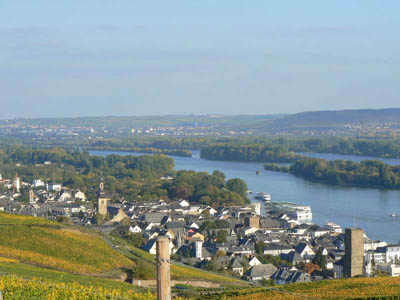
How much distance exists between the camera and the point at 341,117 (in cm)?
12550

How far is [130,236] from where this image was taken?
1955cm

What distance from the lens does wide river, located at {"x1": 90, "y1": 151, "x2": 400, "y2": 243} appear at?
22828 millimetres

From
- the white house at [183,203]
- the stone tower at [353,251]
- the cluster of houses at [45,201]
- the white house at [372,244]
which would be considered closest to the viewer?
the stone tower at [353,251]

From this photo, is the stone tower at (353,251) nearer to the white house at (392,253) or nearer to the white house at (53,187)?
the white house at (392,253)

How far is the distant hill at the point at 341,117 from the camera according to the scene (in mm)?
119188

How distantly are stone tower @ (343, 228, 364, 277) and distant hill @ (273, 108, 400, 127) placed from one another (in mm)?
108254

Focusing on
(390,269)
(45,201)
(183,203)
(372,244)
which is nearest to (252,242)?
(372,244)

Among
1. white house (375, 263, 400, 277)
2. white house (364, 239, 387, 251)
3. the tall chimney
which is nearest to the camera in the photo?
the tall chimney

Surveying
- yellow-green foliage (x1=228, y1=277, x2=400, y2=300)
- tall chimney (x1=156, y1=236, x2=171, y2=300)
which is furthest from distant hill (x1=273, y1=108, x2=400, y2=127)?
tall chimney (x1=156, y1=236, x2=171, y2=300)

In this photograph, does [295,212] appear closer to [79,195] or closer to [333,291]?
[79,195]

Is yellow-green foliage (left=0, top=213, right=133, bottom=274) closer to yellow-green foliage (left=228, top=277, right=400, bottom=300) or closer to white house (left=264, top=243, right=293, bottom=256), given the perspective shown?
yellow-green foliage (left=228, top=277, right=400, bottom=300)

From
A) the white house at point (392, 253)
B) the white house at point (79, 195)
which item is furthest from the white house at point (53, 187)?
the white house at point (392, 253)

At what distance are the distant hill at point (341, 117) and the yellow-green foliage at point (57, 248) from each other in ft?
354

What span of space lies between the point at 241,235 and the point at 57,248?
11.1 m
